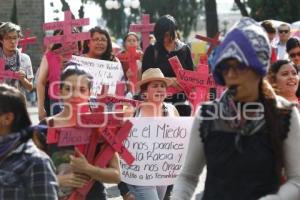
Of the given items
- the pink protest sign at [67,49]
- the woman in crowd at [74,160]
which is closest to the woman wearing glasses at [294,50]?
the pink protest sign at [67,49]

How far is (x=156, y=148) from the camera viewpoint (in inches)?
272

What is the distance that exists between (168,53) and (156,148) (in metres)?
1.51

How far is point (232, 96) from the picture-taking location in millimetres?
3180

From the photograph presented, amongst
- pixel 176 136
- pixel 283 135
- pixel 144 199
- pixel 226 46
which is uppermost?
pixel 226 46

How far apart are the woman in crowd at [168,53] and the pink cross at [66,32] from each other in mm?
778

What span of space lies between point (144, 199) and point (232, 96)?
3331 mm

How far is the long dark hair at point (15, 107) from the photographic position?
136 inches

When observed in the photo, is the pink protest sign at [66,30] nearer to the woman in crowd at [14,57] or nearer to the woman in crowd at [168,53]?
the woman in crowd at [14,57]

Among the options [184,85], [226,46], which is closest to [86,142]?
[226,46]

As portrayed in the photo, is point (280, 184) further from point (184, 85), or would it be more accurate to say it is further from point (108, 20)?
point (108, 20)

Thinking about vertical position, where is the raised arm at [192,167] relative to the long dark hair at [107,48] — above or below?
below

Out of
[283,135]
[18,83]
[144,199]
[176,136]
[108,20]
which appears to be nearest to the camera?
[283,135]

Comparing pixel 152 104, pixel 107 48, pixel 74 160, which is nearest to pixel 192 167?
pixel 74 160

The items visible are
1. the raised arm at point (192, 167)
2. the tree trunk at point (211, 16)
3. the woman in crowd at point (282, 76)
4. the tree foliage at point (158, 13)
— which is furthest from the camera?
the tree foliage at point (158, 13)
